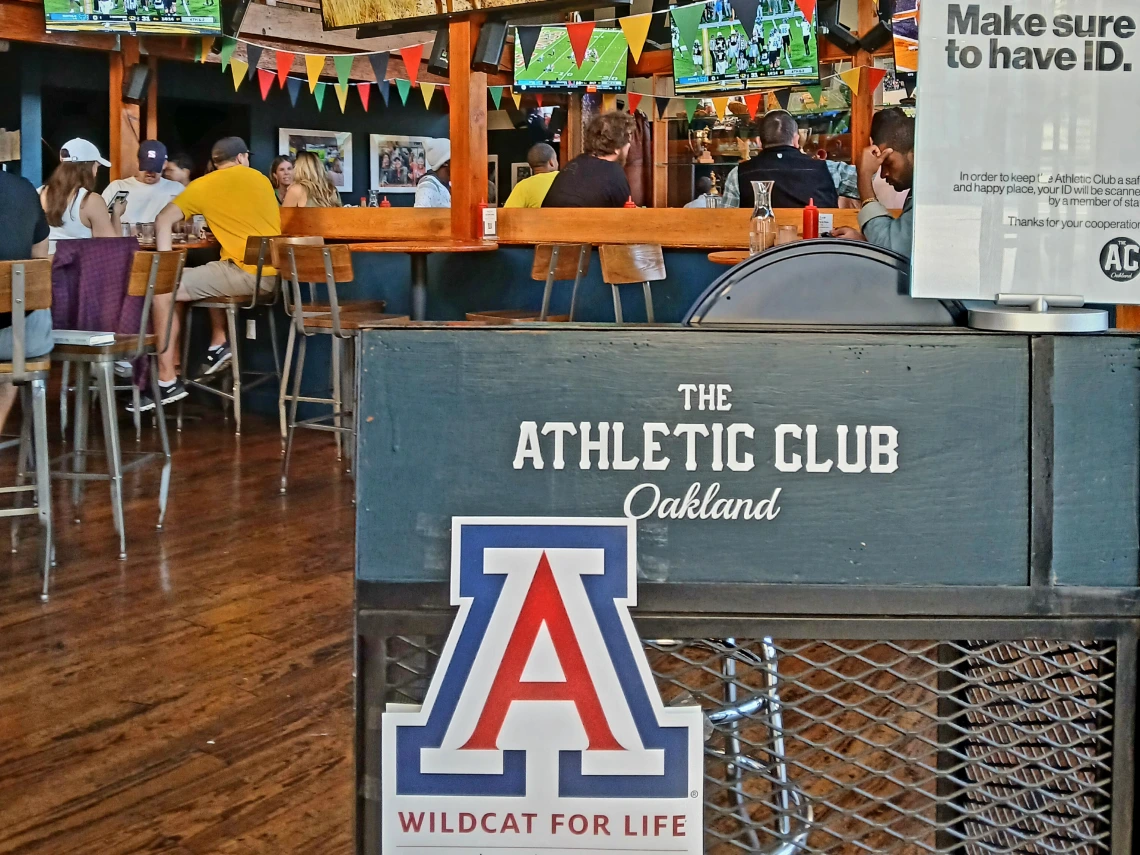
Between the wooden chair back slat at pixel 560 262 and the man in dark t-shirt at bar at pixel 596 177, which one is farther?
the man in dark t-shirt at bar at pixel 596 177

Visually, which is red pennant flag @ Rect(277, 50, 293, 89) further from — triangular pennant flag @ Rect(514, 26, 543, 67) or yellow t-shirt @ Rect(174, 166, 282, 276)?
yellow t-shirt @ Rect(174, 166, 282, 276)

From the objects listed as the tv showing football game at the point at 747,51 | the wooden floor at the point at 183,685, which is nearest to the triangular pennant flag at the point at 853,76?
the tv showing football game at the point at 747,51

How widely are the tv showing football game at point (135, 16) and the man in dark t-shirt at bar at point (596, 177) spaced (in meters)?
3.08

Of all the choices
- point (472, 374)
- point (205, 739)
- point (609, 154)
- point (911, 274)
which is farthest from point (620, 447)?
point (609, 154)

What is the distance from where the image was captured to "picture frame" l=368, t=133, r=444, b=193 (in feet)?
37.8

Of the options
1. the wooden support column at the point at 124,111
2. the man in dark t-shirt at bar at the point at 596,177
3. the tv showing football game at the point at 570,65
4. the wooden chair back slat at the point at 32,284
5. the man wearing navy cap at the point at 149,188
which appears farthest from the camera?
the wooden support column at the point at 124,111

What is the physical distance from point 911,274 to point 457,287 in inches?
193

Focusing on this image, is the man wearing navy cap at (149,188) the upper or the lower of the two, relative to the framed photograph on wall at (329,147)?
lower

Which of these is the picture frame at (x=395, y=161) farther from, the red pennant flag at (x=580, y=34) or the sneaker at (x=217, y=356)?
the sneaker at (x=217, y=356)

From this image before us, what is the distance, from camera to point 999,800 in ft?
2.96

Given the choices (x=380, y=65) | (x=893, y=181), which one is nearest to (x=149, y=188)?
(x=380, y=65)

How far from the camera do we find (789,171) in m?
5.11

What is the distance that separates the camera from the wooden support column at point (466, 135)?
557 cm

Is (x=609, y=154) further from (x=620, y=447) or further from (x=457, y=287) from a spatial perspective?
(x=620, y=447)
